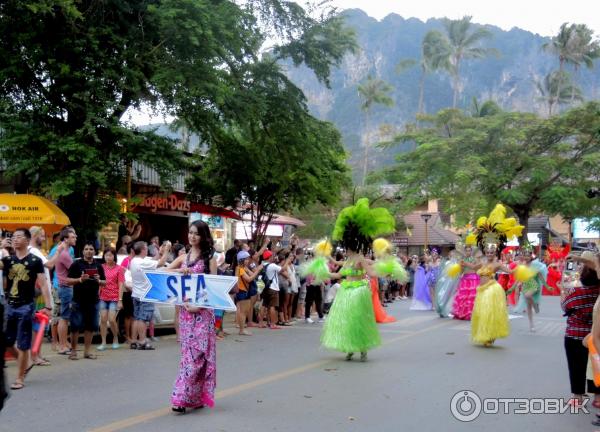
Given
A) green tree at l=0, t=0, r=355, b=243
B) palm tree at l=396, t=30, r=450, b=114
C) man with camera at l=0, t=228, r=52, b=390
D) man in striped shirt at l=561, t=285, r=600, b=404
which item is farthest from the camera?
palm tree at l=396, t=30, r=450, b=114

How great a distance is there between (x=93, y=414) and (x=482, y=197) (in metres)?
31.1

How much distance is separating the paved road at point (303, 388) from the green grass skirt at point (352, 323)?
293 millimetres

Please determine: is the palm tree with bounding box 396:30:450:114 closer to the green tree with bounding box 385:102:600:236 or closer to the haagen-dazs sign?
the green tree with bounding box 385:102:600:236

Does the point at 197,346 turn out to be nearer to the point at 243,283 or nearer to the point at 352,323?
the point at 352,323

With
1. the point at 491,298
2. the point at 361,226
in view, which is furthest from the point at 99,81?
the point at 491,298

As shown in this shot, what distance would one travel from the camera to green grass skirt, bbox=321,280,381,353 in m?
10.0

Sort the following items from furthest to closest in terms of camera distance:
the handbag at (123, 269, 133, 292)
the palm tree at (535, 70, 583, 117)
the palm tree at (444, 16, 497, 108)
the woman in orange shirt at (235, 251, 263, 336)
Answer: the palm tree at (535, 70, 583, 117), the palm tree at (444, 16, 497, 108), the woman in orange shirt at (235, 251, 263, 336), the handbag at (123, 269, 133, 292)

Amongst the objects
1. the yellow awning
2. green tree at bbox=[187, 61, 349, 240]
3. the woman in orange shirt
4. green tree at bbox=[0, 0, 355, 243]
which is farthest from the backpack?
the yellow awning

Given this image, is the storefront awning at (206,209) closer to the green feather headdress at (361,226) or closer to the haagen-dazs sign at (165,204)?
the haagen-dazs sign at (165,204)

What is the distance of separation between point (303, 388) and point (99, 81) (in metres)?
10.0

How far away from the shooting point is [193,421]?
6.28 metres

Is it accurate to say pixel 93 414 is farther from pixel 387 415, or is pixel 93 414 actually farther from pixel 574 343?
pixel 574 343
